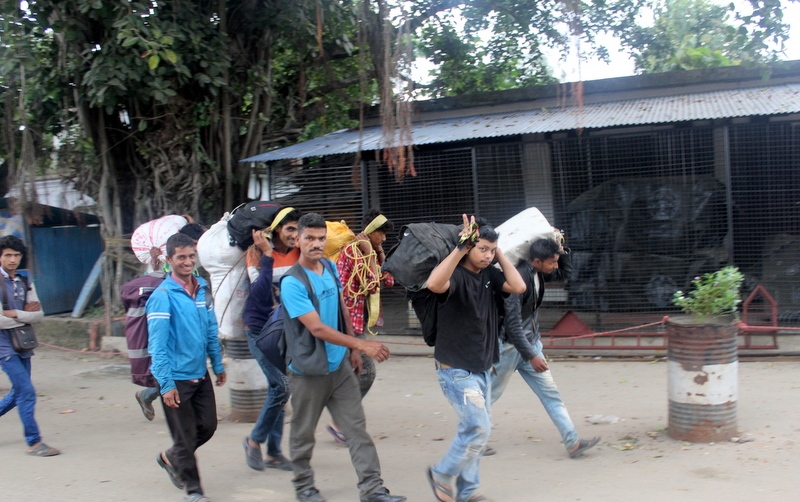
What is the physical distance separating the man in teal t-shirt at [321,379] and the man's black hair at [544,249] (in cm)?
130

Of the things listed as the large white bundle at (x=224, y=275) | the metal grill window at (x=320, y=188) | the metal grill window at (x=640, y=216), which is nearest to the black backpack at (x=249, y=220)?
the large white bundle at (x=224, y=275)

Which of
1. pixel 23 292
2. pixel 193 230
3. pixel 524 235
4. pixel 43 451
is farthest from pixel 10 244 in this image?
pixel 524 235

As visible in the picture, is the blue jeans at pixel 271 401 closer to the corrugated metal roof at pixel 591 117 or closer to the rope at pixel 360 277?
the rope at pixel 360 277

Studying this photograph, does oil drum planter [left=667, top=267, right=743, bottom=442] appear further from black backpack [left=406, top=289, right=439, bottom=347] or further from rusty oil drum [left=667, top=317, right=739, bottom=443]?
black backpack [left=406, top=289, right=439, bottom=347]

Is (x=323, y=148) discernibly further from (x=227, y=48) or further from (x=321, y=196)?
(x=227, y=48)

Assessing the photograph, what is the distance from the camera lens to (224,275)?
17.1 feet

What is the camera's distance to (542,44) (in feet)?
40.2

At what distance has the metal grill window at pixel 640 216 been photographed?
841 cm

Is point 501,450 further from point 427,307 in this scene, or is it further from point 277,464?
point 427,307

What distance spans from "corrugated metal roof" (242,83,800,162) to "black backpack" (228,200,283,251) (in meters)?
3.00

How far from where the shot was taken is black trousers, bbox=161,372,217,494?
13.8 ft

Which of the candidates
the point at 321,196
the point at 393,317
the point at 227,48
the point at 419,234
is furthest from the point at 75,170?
the point at 419,234

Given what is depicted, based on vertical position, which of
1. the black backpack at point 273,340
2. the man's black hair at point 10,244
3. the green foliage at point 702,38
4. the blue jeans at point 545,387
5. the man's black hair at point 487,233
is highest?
the green foliage at point 702,38

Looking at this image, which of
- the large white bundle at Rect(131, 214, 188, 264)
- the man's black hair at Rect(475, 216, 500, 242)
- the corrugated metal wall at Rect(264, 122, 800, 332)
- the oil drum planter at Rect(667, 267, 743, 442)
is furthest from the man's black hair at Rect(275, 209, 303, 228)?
the corrugated metal wall at Rect(264, 122, 800, 332)
